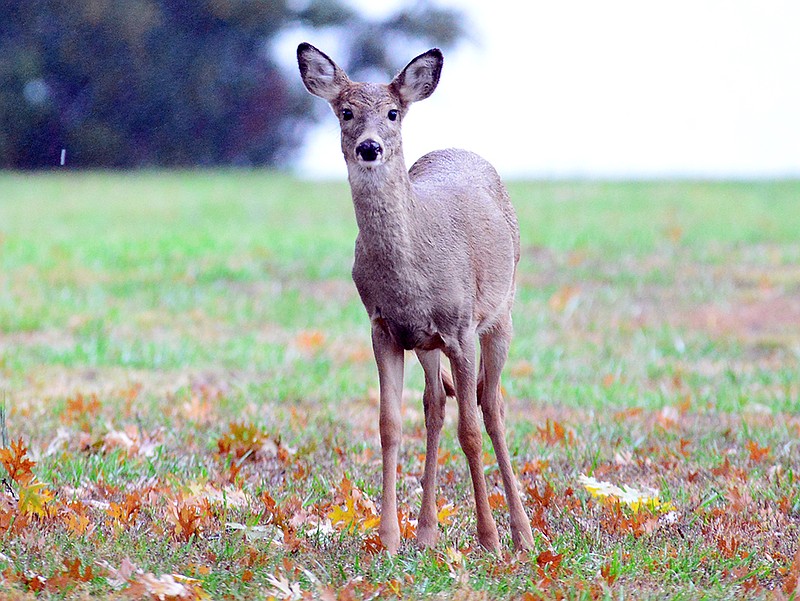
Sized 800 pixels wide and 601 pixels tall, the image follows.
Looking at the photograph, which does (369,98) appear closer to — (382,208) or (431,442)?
(382,208)

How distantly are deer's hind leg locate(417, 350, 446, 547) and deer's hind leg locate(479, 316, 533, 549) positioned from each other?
0.61 ft

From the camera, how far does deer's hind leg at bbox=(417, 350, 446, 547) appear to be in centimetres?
450

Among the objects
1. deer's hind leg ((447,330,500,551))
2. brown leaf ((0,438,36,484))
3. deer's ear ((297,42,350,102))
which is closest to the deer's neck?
deer's ear ((297,42,350,102))

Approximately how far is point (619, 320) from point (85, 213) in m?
9.83

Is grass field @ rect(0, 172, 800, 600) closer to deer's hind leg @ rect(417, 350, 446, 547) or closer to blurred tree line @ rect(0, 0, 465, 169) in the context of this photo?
deer's hind leg @ rect(417, 350, 446, 547)

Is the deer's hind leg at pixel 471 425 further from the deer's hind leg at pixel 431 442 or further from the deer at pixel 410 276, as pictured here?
the deer's hind leg at pixel 431 442

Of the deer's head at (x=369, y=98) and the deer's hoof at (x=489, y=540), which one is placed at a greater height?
the deer's head at (x=369, y=98)


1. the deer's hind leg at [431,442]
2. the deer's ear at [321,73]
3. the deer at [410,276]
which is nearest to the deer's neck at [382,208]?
the deer at [410,276]

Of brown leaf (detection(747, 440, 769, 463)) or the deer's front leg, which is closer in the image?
the deer's front leg

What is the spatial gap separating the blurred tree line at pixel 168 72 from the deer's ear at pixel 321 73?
19162 mm

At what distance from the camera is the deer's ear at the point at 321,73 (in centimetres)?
437

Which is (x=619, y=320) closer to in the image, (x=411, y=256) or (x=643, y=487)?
(x=643, y=487)

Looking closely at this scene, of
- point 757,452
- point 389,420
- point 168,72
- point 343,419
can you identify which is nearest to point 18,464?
point 389,420

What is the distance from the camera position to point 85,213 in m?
17.9
